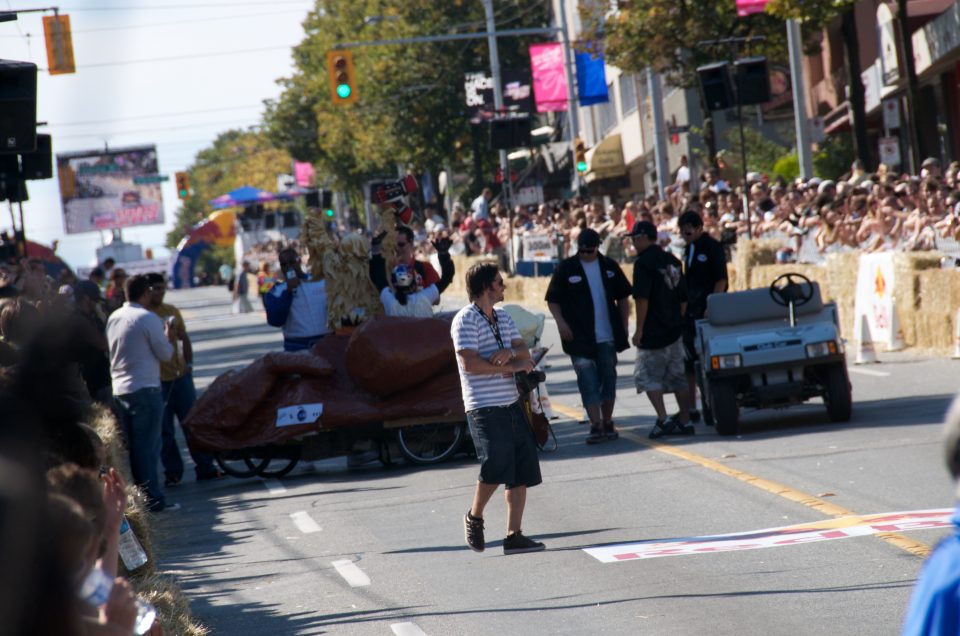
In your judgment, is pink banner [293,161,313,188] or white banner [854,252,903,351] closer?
white banner [854,252,903,351]

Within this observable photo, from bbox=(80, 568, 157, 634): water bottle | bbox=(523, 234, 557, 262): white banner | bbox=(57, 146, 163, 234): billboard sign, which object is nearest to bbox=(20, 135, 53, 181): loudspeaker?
bbox=(80, 568, 157, 634): water bottle

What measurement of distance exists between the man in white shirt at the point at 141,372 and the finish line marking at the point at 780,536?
4.72m

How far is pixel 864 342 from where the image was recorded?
774 inches

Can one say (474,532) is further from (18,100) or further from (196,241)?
(196,241)

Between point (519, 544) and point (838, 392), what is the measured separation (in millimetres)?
5197

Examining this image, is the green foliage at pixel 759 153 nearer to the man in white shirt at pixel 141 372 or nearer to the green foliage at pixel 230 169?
the man in white shirt at pixel 141 372

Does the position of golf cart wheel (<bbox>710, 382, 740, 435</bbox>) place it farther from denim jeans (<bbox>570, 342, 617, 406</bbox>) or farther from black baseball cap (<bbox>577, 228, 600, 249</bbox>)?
black baseball cap (<bbox>577, 228, 600, 249</bbox>)

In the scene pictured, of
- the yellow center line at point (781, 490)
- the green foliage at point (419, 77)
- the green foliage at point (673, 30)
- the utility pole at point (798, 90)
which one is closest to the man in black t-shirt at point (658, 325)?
the yellow center line at point (781, 490)

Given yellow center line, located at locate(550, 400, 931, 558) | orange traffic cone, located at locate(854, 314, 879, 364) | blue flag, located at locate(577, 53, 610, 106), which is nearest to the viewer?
yellow center line, located at locate(550, 400, 931, 558)

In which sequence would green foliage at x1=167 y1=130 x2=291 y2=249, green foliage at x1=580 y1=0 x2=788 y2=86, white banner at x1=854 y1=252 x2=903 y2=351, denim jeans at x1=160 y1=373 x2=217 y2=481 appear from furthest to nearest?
green foliage at x1=167 y1=130 x2=291 y2=249
green foliage at x1=580 y1=0 x2=788 y2=86
white banner at x1=854 y1=252 x2=903 y2=351
denim jeans at x1=160 y1=373 x2=217 y2=481

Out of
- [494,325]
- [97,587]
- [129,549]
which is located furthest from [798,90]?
[97,587]

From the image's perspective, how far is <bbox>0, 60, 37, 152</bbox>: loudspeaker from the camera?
13.1 meters

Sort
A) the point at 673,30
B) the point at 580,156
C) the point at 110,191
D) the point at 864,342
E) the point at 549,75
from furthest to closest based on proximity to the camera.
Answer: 1. the point at 110,191
2. the point at 549,75
3. the point at 580,156
4. the point at 673,30
5. the point at 864,342

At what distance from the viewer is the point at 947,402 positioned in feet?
49.4
